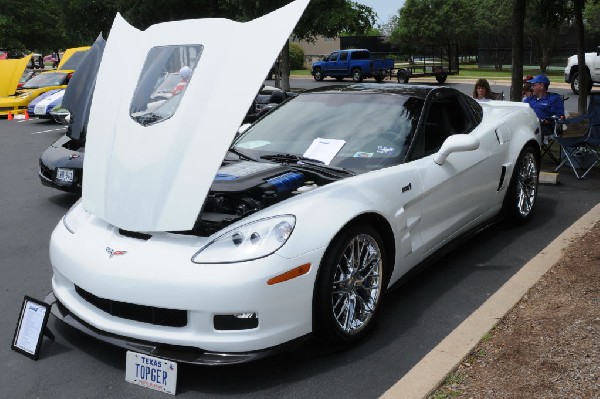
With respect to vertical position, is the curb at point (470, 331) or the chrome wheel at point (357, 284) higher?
the chrome wheel at point (357, 284)

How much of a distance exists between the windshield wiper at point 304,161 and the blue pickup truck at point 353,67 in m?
29.6

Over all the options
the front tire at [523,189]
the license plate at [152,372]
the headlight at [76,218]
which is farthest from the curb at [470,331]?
the headlight at [76,218]

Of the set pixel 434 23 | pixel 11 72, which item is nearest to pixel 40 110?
pixel 11 72

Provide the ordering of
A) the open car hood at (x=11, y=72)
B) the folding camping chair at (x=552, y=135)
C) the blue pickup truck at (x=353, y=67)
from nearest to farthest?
the folding camping chair at (x=552, y=135) < the open car hood at (x=11, y=72) < the blue pickup truck at (x=353, y=67)

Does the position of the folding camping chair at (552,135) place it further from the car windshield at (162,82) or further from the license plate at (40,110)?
the license plate at (40,110)

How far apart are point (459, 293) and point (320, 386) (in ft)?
5.36

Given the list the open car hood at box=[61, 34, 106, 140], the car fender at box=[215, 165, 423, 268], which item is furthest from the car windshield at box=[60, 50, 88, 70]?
the car fender at box=[215, 165, 423, 268]

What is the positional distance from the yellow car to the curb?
1600cm

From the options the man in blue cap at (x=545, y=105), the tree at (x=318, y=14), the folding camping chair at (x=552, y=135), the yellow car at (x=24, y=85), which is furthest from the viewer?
the tree at (x=318, y=14)

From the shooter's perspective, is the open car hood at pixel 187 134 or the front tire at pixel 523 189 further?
the front tire at pixel 523 189

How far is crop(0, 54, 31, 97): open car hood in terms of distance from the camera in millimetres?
17984

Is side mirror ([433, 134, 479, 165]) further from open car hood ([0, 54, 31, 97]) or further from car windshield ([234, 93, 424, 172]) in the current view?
open car hood ([0, 54, 31, 97])

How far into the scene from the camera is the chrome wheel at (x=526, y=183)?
239 inches

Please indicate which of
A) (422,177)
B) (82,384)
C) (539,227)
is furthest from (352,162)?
(539,227)
